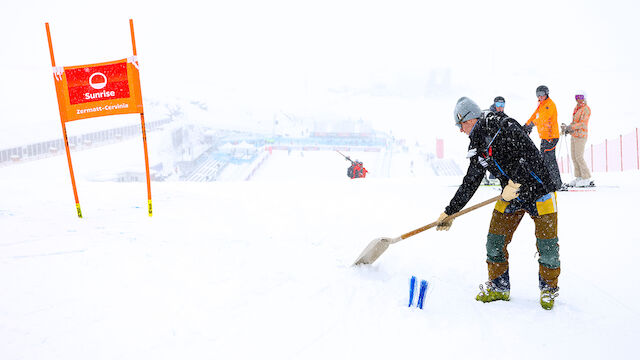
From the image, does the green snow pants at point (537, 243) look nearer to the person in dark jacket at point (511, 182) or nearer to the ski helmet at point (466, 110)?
the person in dark jacket at point (511, 182)

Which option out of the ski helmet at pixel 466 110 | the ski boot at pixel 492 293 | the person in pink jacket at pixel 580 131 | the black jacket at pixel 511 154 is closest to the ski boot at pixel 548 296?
the ski boot at pixel 492 293

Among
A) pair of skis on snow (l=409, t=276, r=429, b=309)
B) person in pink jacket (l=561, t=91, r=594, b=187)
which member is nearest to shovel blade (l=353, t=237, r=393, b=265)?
pair of skis on snow (l=409, t=276, r=429, b=309)

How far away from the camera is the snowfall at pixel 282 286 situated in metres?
2.37

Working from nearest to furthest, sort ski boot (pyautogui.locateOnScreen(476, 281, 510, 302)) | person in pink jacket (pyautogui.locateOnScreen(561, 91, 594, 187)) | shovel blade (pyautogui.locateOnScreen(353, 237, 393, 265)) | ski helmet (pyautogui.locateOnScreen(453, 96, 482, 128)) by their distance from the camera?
ski helmet (pyautogui.locateOnScreen(453, 96, 482, 128)) < ski boot (pyautogui.locateOnScreen(476, 281, 510, 302)) < shovel blade (pyautogui.locateOnScreen(353, 237, 393, 265)) < person in pink jacket (pyautogui.locateOnScreen(561, 91, 594, 187))

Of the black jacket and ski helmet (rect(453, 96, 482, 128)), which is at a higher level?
ski helmet (rect(453, 96, 482, 128))

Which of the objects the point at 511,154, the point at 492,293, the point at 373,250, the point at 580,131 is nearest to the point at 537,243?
the point at 492,293

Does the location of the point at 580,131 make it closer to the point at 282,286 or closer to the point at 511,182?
the point at 511,182

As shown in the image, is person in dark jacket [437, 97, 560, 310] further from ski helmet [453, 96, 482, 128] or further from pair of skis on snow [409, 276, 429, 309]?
pair of skis on snow [409, 276, 429, 309]

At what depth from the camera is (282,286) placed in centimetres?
307

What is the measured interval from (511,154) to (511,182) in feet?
0.58

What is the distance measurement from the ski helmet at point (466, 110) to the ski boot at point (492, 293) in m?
1.17

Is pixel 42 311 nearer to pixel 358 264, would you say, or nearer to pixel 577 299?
pixel 358 264

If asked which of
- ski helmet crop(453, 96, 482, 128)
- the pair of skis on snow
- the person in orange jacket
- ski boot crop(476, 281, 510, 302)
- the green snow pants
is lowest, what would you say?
ski boot crop(476, 281, 510, 302)

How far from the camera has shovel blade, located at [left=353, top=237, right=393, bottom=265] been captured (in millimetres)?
3260
